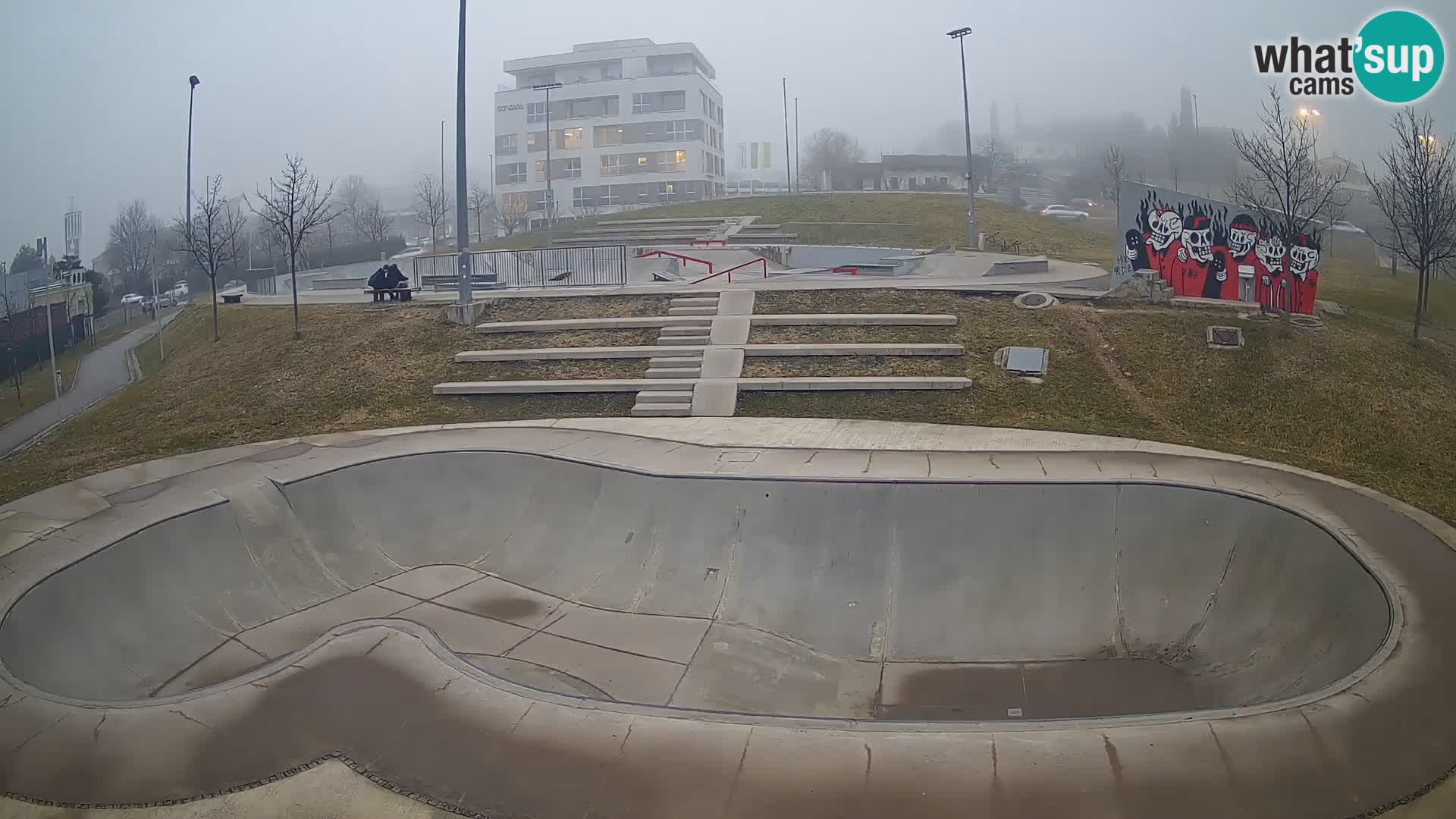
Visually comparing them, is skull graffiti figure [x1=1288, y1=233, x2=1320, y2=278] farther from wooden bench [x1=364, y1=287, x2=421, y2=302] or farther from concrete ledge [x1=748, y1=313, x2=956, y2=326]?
wooden bench [x1=364, y1=287, x2=421, y2=302]

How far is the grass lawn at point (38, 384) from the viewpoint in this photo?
1978 cm

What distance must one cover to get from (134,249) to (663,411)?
50.3 m

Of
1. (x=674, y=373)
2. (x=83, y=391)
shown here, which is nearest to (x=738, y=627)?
(x=674, y=373)

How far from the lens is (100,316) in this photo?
123 feet

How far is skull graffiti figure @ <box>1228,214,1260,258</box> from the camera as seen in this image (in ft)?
64.3

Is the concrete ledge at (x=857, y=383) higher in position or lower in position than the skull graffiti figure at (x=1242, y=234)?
lower

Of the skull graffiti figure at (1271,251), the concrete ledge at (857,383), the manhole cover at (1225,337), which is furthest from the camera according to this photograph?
the skull graffiti figure at (1271,251)

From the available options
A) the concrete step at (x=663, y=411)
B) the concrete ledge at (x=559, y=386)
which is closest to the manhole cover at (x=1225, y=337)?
the concrete ledge at (x=559, y=386)

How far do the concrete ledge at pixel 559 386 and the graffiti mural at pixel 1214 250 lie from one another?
12.4 metres

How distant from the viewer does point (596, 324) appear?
21000 millimetres

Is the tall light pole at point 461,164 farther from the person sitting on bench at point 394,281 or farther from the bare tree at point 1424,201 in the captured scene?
the bare tree at point 1424,201

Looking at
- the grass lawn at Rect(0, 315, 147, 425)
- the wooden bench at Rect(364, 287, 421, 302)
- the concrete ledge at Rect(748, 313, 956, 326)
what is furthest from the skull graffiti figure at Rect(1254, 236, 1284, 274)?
the grass lawn at Rect(0, 315, 147, 425)

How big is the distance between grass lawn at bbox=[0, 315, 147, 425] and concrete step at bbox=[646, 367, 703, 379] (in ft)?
48.6

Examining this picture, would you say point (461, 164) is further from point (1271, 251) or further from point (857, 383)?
point (1271, 251)
